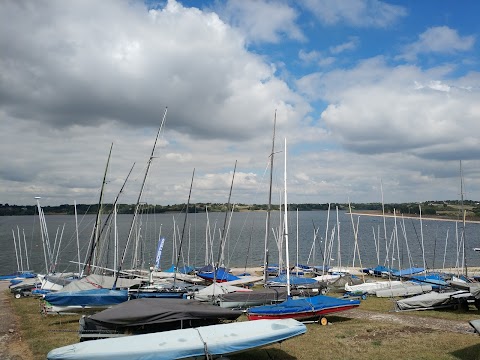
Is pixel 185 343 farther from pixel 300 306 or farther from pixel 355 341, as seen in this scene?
pixel 300 306

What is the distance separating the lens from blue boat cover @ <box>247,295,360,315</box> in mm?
20516

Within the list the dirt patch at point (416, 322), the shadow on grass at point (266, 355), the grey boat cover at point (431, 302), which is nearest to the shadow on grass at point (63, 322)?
the shadow on grass at point (266, 355)

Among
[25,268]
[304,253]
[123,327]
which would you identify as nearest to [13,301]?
[123,327]

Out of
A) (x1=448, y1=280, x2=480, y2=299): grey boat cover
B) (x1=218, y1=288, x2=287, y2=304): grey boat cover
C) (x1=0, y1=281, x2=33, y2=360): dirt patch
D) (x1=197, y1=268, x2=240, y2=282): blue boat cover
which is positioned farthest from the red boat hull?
(x1=197, y1=268, x2=240, y2=282): blue boat cover

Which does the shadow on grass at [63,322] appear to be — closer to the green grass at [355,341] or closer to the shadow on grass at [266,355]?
the green grass at [355,341]

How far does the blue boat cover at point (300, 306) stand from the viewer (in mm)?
20516

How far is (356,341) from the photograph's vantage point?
698 inches

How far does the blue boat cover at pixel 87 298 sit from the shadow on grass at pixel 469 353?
18.1 metres

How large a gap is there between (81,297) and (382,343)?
1723 cm

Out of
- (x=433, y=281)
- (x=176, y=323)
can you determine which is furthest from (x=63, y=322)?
(x=433, y=281)

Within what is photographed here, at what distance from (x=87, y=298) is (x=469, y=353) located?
20281 mm

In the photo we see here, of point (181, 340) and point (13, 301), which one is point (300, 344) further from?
point (13, 301)

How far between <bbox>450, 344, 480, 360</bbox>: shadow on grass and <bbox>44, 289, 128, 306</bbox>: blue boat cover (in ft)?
59.5

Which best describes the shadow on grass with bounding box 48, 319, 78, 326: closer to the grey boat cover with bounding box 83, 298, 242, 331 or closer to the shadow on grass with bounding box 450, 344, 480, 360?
the grey boat cover with bounding box 83, 298, 242, 331
